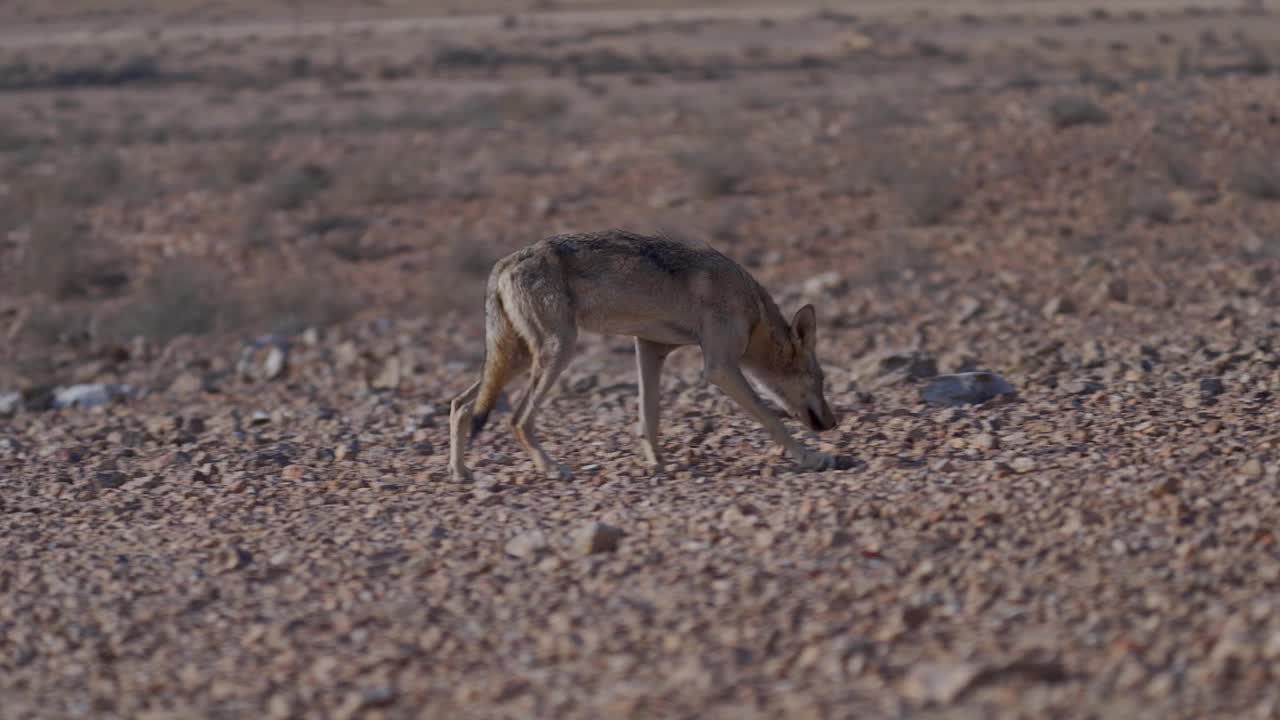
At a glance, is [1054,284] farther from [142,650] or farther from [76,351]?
[142,650]

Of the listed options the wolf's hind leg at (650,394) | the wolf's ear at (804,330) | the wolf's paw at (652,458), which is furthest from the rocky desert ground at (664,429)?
the wolf's ear at (804,330)

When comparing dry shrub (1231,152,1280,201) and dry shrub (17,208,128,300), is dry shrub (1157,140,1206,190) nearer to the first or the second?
dry shrub (1231,152,1280,201)

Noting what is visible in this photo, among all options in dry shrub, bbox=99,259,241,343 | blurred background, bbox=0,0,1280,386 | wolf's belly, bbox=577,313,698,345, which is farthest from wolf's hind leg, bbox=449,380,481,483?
dry shrub, bbox=99,259,241,343

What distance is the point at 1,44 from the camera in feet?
228

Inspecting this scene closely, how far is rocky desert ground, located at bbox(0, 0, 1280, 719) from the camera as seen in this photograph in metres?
5.61

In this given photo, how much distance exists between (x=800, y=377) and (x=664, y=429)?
1170 millimetres

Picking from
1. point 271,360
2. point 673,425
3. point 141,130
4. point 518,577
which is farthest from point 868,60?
point 518,577

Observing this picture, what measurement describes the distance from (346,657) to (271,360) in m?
8.43

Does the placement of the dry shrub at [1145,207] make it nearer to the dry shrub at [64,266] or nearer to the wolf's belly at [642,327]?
the wolf's belly at [642,327]

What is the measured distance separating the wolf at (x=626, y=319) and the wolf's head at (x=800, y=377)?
1cm

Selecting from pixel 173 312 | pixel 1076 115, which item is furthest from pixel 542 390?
pixel 1076 115

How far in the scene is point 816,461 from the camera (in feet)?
27.1

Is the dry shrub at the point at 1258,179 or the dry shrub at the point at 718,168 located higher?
the dry shrub at the point at 718,168

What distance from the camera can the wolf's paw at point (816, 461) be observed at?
8258mm
